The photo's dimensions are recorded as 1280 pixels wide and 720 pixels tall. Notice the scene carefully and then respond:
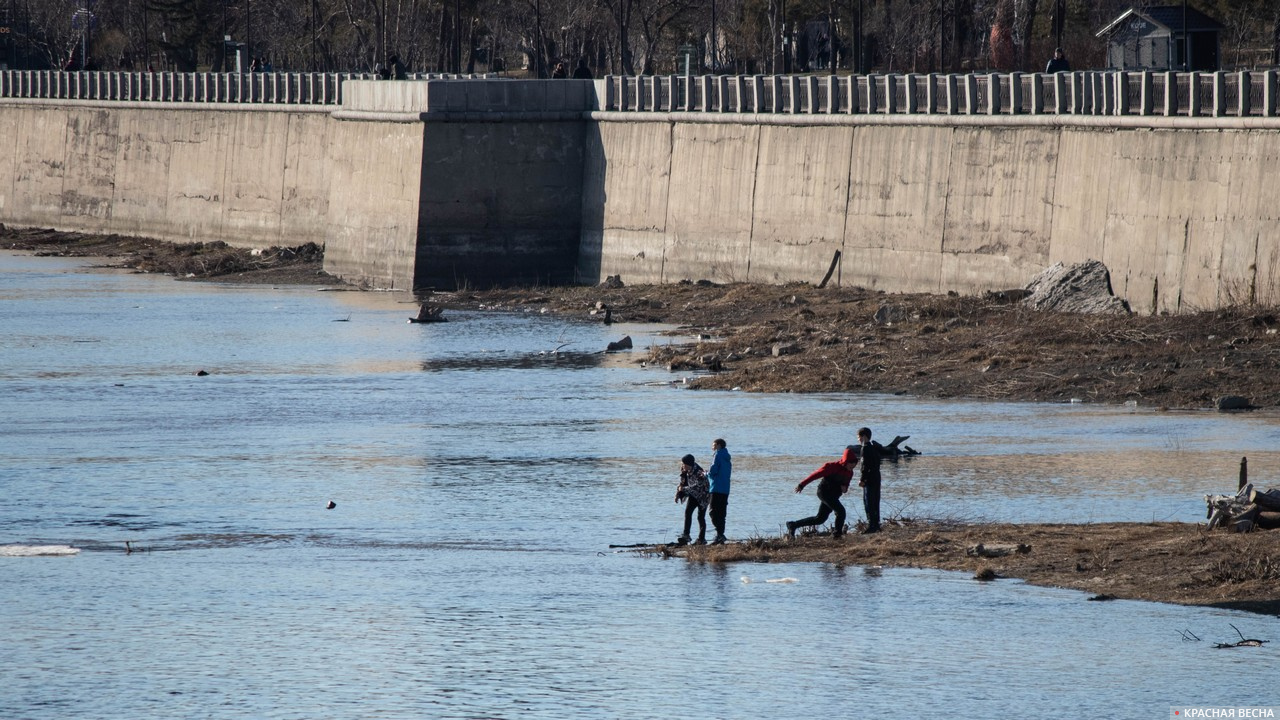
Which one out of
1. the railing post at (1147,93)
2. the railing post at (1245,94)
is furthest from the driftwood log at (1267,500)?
the railing post at (1147,93)

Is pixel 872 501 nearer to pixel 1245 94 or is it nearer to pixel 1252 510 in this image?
pixel 1252 510

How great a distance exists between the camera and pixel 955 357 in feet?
126

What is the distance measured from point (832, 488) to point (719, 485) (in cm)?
127

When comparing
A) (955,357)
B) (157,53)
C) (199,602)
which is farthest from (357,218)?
(157,53)

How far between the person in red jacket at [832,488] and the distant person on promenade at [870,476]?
0.14 meters

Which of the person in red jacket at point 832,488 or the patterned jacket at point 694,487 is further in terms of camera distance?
the patterned jacket at point 694,487

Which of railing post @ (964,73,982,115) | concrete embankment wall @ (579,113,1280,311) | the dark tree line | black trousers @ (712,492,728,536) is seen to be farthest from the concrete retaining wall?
black trousers @ (712,492,728,536)

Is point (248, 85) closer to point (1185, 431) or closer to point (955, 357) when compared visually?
point (955, 357)

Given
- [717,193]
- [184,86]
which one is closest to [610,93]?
[717,193]

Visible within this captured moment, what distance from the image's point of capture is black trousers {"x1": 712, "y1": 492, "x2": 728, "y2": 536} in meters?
22.5

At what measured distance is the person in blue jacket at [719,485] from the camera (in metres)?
22.2

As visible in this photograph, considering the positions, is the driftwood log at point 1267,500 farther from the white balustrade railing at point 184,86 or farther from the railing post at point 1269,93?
the white balustrade railing at point 184,86

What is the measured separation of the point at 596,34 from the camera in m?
106

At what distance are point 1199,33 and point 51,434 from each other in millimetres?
47212
